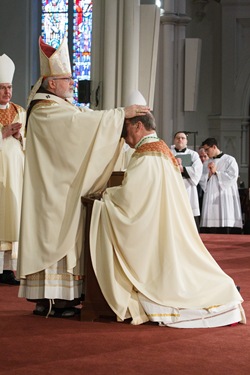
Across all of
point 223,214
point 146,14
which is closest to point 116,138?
point 146,14

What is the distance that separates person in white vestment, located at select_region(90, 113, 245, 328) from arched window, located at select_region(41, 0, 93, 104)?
12.9 m

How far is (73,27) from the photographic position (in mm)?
18750

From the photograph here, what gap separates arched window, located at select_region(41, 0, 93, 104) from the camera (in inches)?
730

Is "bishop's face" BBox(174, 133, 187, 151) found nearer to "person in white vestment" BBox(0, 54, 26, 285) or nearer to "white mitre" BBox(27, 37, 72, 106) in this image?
"person in white vestment" BBox(0, 54, 26, 285)

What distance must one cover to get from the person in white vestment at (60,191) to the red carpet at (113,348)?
0.23 meters

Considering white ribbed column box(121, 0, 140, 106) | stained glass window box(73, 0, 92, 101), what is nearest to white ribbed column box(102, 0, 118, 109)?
white ribbed column box(121, 0, 140, 106)

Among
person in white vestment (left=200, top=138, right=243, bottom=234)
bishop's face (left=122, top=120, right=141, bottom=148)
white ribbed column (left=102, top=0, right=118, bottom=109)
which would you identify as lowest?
person in white vestment (left=200, top=138, right=243, bottom=234)

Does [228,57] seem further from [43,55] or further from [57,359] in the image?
[57,359]

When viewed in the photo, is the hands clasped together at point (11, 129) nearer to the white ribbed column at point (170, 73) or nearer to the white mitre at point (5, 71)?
the white mitre at point (5, 71)

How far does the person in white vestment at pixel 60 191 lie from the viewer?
5758mm

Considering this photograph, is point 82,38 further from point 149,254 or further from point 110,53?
point 149,254

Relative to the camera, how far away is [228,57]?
1919 cm

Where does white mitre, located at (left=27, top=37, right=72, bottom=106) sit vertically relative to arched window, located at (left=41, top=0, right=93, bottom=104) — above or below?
below

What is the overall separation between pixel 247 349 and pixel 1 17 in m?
13.8
